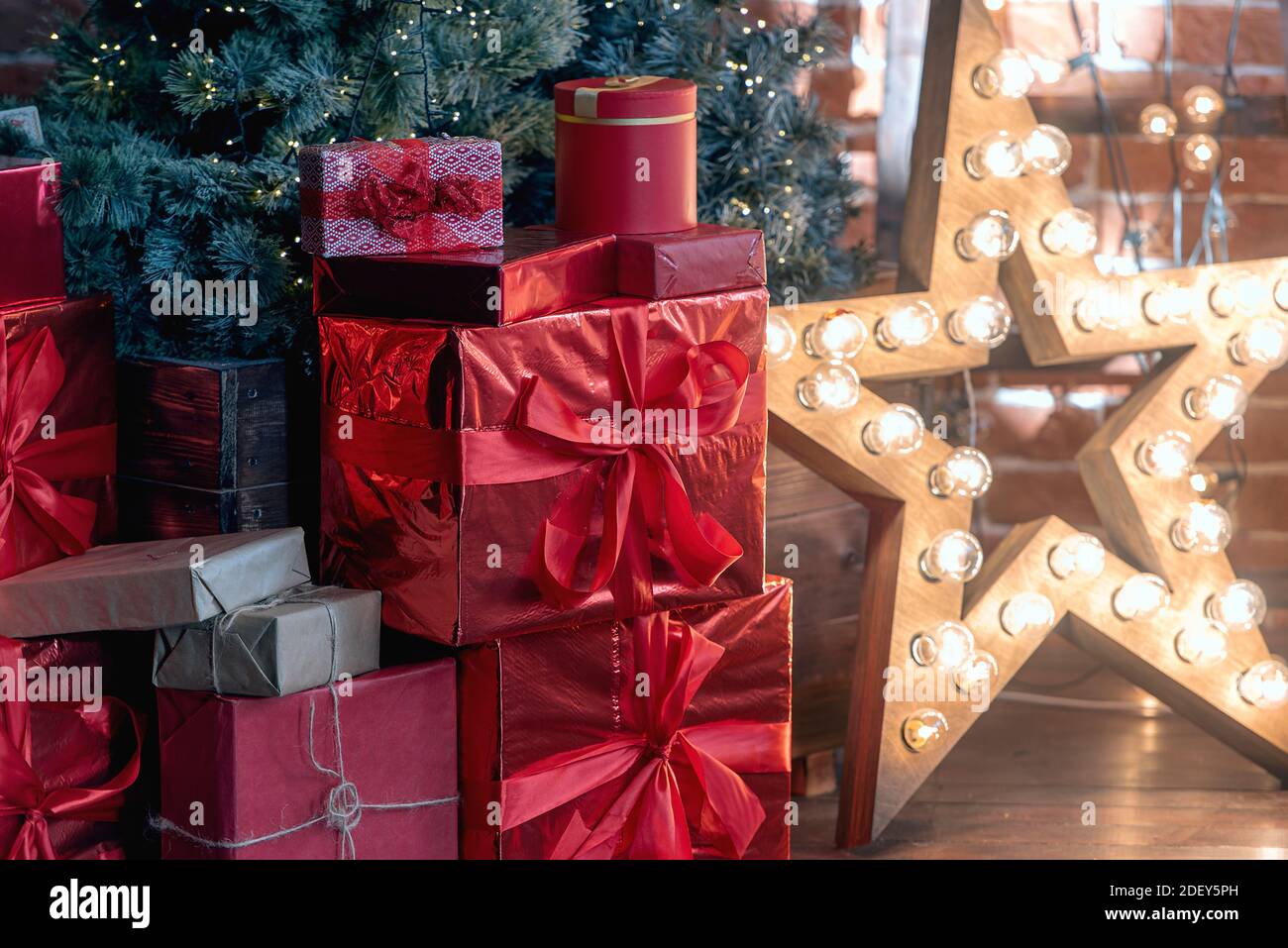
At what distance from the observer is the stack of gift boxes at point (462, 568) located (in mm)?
1147

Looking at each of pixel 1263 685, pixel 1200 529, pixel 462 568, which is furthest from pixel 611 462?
pixel 1263 685

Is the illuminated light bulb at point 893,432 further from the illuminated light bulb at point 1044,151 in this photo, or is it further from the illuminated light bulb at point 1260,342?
the illuminated light bulb at point 1260,342

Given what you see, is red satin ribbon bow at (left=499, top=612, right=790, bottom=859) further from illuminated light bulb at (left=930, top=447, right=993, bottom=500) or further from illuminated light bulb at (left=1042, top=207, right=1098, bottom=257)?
illuminated light bulb at (left=1042, top=207, right=1098, bottom=257)

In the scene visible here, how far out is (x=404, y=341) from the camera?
45.4 inches

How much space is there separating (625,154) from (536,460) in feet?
0.85

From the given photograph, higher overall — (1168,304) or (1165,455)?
(1168,304)

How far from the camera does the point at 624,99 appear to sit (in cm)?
123

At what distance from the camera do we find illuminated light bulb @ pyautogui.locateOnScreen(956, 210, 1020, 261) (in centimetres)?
148

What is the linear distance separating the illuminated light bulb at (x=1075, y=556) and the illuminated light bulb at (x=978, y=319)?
8.6 inches

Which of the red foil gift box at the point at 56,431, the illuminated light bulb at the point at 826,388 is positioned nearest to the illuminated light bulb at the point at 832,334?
the illuminated light bulb at the point at 826,388

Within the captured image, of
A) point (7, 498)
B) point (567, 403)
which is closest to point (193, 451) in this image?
point (7, 498)

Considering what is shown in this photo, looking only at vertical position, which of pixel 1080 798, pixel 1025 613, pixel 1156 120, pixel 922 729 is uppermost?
pixel 1156 120

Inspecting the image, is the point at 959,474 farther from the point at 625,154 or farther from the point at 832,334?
the point at 625,154
